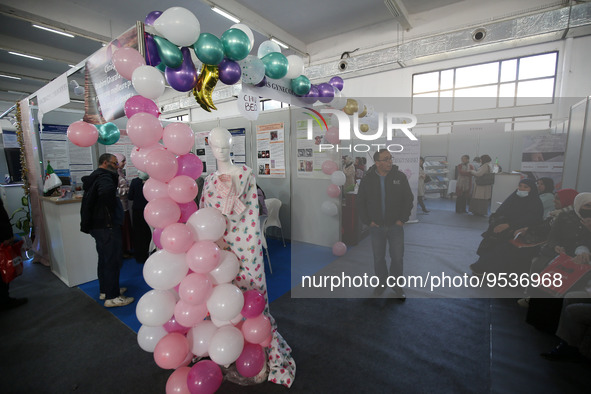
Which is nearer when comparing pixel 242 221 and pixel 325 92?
pixel 242 221

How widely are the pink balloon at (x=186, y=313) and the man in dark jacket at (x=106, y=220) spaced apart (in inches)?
63.0

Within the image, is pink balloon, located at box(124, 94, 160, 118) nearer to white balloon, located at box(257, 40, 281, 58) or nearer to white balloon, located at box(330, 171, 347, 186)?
white balloon, located at box(257, 40, 281, 58)

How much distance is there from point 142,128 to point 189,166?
1.01 feet

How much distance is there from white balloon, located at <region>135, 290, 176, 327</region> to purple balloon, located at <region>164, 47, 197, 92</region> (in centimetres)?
124

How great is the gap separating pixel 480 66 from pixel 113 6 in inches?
325

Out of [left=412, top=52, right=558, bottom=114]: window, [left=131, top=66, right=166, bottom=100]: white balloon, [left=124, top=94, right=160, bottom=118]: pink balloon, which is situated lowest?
[left=124, top=94, right=160, bottom=118]: pink balloon

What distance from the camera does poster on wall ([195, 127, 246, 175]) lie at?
4.70 meters

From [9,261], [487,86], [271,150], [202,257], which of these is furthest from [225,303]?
[487,86]

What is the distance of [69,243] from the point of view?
3100 mm

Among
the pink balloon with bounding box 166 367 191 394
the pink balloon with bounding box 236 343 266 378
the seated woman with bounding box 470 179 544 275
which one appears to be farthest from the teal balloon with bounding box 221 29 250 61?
the seated woman with bounding box 470 179 544 275

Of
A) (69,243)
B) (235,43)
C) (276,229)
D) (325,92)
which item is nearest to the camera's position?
(235,43)

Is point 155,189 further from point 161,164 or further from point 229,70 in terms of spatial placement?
point 229,70

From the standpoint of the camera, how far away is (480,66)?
6711mm

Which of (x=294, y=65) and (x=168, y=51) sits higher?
(x=294, y=65)
